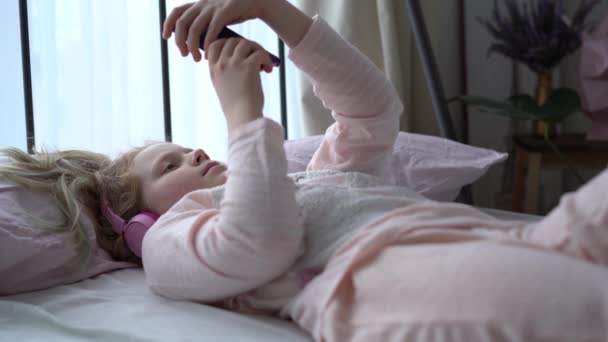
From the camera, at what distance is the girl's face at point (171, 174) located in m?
1.04

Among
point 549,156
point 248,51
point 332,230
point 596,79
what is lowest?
point 549,156

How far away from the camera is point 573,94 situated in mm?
2043

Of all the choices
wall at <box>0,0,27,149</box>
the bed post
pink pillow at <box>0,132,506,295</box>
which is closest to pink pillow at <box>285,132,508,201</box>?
the bed post

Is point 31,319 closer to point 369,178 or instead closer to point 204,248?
point 204,248

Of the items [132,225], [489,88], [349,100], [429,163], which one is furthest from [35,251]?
[489,88]

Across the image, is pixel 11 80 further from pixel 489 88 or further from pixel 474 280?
pixel 489 88

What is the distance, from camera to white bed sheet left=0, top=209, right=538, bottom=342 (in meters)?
0.75

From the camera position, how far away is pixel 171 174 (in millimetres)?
1058

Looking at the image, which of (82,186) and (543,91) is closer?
(82,186)

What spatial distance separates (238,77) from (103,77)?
0.94 meters

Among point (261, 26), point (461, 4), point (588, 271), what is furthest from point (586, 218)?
point (461, 4)

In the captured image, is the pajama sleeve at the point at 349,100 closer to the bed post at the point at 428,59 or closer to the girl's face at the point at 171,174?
the girl's face at the point at 171,174

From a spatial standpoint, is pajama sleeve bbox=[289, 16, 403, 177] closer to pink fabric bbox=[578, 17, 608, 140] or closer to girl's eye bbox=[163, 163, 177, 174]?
girl's eye bbox=[163, 163, 177, 174]

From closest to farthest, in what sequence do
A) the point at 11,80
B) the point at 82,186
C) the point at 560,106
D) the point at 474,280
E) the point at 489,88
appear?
1. the point at 474,280
2. the point at 82,186
3. the point at 11,80
4. the point at 560,106
5. the point at 489,88
